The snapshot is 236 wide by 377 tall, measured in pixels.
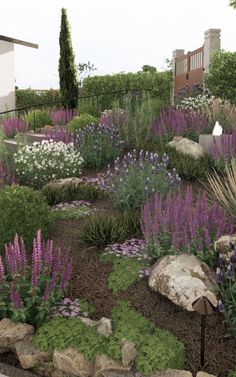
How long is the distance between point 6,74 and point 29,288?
1857 cm

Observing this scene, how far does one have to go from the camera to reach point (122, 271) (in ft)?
17.9

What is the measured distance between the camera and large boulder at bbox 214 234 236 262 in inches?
191

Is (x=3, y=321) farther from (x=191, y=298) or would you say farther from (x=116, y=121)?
(x=116, y=121)

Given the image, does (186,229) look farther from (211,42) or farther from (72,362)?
(211,42)

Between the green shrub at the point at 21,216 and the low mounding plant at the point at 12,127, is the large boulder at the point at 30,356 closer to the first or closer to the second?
the green shrub at the point at 21,216

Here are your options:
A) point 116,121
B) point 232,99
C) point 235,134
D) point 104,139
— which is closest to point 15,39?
point 232,99

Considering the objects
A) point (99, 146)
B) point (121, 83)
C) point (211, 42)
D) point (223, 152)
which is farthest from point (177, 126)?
point (121, 83)

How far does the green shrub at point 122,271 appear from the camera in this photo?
5.27 metres

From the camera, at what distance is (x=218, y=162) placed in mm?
9109

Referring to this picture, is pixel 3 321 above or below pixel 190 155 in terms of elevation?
below

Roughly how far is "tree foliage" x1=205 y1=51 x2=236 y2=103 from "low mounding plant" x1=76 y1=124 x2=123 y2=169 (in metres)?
9.81

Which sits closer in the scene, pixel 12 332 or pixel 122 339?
pixel 122 339

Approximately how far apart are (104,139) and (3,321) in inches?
249

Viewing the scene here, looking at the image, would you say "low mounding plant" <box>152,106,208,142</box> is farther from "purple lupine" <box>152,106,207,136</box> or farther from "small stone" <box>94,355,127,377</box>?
"small stone" <box>94,355,127,377</box>
